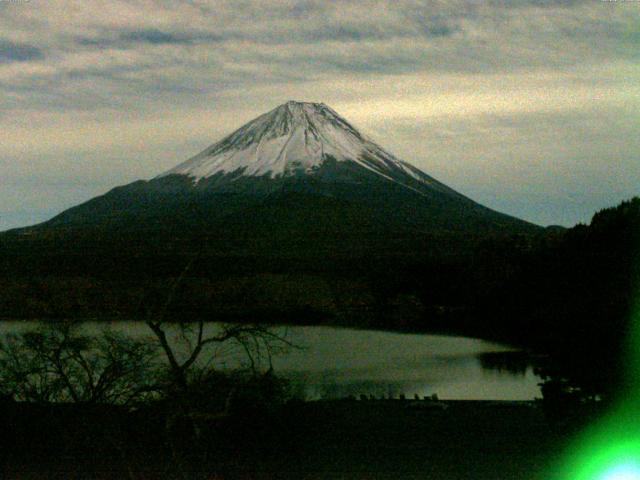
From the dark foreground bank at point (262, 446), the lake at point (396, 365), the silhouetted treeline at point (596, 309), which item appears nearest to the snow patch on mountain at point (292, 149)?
the lake at point (396, 365)

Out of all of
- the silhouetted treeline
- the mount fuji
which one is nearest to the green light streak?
the silhouetted treeline

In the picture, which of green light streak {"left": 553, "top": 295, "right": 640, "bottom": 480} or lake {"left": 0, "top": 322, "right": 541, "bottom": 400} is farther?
lake {"left": 0, "top": 322, "right": 541, "bottom": 400}

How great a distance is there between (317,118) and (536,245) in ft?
221

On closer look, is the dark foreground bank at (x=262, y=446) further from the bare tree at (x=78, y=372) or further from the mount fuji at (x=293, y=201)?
the mount fuji at (x=293, y=201)

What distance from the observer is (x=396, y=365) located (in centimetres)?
2311

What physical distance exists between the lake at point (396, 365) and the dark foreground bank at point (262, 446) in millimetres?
4420

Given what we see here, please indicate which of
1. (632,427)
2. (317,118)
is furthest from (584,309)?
(317,118)

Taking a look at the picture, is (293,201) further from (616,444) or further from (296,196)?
(616,444)

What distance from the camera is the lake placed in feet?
59.6

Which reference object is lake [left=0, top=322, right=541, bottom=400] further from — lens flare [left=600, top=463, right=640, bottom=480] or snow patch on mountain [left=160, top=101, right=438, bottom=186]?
snow patch on mountain [left=160, top=101, right=438, bottom=186]

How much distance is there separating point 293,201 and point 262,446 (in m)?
62.1

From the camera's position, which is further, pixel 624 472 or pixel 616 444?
pixel 616 444

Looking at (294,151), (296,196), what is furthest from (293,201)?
(294,151)

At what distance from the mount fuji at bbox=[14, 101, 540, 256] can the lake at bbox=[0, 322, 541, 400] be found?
1794cm
